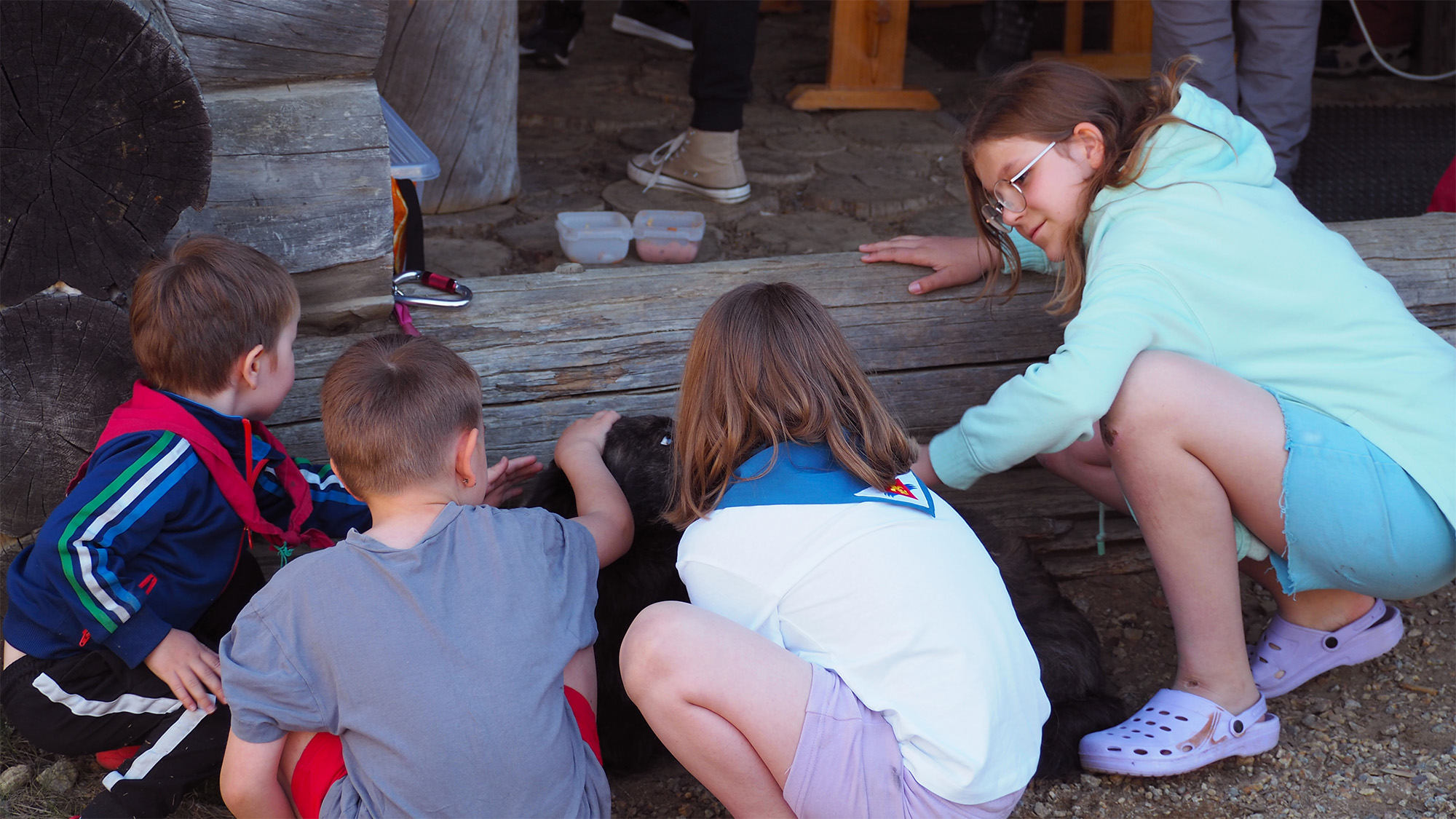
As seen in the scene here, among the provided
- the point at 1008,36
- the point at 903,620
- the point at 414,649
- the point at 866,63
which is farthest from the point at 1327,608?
the point at 1008,36

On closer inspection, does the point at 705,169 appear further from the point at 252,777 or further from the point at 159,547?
the point at 252,777

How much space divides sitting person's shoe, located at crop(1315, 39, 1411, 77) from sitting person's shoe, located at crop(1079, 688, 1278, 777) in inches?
179

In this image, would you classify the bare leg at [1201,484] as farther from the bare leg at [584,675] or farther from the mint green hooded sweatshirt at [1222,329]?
the bare leg at [584,675]

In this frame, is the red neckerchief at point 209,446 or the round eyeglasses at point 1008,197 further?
the round eyeglasses at point 1008,197

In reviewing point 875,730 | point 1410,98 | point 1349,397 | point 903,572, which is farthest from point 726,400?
point 1410,98

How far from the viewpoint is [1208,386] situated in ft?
6.34

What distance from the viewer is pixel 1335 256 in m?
2.07

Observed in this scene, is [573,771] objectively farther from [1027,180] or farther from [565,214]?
[565,214]

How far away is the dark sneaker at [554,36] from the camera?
546cm

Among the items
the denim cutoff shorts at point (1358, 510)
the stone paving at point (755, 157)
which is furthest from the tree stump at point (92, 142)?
the denim cutoff shorts at point (1358, 510)

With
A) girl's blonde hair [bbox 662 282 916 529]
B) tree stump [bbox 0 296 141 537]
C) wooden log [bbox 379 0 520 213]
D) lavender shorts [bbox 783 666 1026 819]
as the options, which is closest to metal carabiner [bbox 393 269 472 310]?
tree stump [bbox 0 296 141 537]

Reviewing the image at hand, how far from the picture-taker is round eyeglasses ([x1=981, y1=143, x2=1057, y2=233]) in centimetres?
214

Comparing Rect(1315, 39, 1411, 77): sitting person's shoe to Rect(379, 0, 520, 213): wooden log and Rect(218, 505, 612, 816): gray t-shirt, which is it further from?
Rect(218, 505, 612, 816): gray t-shirt

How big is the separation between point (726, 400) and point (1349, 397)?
3.65ft
